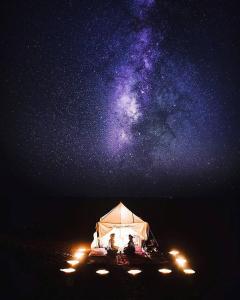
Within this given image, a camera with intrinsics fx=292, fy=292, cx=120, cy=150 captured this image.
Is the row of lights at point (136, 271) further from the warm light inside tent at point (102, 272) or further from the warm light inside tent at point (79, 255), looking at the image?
the warm light inside tent at point (79, 255)

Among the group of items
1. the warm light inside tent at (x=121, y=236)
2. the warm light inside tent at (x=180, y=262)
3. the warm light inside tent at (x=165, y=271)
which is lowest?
the warm light inside tent at (x=165, y=271)

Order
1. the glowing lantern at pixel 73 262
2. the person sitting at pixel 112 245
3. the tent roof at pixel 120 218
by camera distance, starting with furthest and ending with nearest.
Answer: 1. the tent roof at pixel 120 218
2. the person sitting at pixel 112 245
3. the glowing lantern at pixel 73 262

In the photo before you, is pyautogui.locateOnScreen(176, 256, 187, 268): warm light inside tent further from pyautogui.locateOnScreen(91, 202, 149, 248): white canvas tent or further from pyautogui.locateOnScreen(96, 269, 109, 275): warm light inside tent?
pyautogui.locateOnScreen(96, 269, 109, 275): warm light inside tent

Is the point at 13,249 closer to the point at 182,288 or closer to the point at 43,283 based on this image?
the point at 43,283

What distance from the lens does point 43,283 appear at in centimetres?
896

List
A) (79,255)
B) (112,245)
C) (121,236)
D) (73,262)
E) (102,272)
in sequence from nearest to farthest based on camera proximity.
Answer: (102,272), (73,262), (79,255), (112,245), (121,236)

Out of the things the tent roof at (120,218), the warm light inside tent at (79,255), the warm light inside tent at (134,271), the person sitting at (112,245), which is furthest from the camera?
the tent roof at (120,218)

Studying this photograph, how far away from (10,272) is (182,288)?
5949mm

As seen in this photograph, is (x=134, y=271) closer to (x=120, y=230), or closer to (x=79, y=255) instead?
(x=79, y=255)

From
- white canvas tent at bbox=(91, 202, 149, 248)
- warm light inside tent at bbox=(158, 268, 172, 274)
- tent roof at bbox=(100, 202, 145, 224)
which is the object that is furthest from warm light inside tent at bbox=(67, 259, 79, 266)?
warm light inside tent at bbox=(158, 268, 172, 274)

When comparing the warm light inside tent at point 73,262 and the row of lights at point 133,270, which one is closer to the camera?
the row of lights at point 133,270

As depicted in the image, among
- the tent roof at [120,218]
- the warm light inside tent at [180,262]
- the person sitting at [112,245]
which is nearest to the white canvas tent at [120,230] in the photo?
the tent roof at [120,218]

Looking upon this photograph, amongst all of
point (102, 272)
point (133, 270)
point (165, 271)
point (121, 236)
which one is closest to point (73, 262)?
point (102, 272)

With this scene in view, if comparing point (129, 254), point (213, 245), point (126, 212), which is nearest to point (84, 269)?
point (129, 254)
